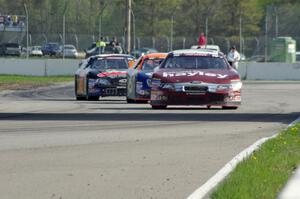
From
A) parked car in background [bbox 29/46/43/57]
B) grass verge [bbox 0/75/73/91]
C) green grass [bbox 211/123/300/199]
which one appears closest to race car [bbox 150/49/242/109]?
green grass [bbox 211/123/300/199]

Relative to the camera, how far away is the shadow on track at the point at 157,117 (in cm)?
1797

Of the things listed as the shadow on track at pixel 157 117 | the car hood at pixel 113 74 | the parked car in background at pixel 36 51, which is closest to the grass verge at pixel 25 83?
the car hood at pixel 113 74

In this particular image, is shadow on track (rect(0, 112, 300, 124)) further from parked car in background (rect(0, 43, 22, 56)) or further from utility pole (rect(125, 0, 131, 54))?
parked car in background (rect(0, 43, 22, 56))

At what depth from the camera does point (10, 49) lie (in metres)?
59.6

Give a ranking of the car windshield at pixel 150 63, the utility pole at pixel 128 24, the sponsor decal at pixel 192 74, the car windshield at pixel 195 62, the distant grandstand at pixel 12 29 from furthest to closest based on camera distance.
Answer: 1. the distant grandstand at pixel 12 29
2. the utility pole at pixel 128 24
3. the car windshield at pixel 150 63
4. the car windshield at pixel 195 62
5. the sponsor decal at pixel 192 74

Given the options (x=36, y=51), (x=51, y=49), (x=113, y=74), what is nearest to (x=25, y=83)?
(x=113, y=74)

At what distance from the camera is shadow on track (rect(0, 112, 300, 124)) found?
1797 centimetres

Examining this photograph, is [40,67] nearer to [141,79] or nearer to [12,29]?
[12,29]

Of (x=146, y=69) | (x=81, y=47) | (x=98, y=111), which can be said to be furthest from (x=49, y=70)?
(x=98, y=111)

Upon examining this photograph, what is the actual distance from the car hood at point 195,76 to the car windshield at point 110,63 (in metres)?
7.05

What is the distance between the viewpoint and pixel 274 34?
155 feet

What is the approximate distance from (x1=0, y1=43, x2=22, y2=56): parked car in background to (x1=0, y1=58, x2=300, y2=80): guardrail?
1064cm

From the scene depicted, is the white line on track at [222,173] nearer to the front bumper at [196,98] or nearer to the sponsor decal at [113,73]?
the front bumper at [196,98]

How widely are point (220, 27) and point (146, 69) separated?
1438 inches
